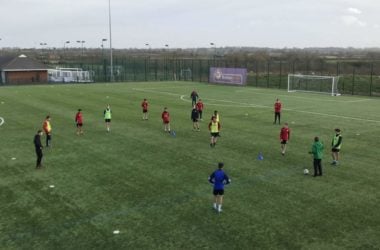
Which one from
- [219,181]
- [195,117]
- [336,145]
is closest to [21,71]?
[195,117]

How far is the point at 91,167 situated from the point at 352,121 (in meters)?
20.6

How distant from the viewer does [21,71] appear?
2800 inches

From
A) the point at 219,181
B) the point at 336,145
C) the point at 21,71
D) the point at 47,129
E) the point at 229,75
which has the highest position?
the point at 21,71

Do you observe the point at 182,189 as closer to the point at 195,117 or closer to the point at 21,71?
the point at 195,117

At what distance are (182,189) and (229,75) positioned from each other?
50.3m

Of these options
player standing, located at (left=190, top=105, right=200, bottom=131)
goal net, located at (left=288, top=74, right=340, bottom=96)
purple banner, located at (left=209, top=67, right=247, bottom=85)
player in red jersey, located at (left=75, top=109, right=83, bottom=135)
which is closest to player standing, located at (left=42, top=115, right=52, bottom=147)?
player in red jersey, located at (left=75, top=109, right=83, bottom=135)

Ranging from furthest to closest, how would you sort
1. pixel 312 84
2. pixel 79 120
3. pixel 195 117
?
pixel 312 84
pixel 195 117
pixel 79 120

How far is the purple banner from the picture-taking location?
63.2 meters

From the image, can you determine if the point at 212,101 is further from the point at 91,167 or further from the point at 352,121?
the point at 91,167

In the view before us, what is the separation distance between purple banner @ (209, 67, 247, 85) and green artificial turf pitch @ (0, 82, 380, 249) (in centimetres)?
3321

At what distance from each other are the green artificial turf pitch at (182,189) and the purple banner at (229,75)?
33.2 meters

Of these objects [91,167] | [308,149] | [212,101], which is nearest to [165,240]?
[91,167]

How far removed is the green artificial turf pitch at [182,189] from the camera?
1191cm

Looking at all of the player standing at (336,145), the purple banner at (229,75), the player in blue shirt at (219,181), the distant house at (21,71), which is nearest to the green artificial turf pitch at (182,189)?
the player standing at (336,145)
